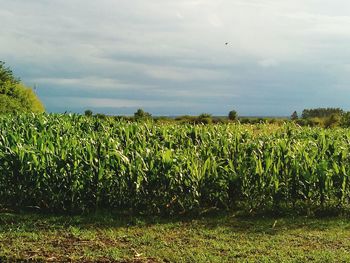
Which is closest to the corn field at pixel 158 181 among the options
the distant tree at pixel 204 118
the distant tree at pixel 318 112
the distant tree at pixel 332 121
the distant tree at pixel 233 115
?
the distant tree at pixel 204 118

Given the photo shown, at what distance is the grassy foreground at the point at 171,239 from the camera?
19.3ft

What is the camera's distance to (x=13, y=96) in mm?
21516

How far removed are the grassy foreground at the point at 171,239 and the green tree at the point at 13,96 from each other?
1376 centimetres

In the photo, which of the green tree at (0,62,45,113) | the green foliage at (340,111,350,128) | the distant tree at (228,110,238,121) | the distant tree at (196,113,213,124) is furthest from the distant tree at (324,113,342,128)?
the green tree at (0,62,45,113)

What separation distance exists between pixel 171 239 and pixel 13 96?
646 inches

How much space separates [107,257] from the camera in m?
5.80

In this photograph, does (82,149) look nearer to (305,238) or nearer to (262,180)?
(262,180)

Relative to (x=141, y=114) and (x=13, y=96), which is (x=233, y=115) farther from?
(x=13, y=96)

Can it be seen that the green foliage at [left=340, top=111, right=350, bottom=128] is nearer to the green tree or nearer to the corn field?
the green tree

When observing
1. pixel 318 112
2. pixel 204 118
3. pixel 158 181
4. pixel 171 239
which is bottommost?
pixel 171 239

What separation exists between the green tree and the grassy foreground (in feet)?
45.1

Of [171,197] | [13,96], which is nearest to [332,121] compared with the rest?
[13,96]

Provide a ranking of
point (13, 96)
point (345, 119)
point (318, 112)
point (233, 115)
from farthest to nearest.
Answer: point (318, 112) → point (233, 115) → point (345, 119) → point (13, 96)

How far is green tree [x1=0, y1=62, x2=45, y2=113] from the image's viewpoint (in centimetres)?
2070
